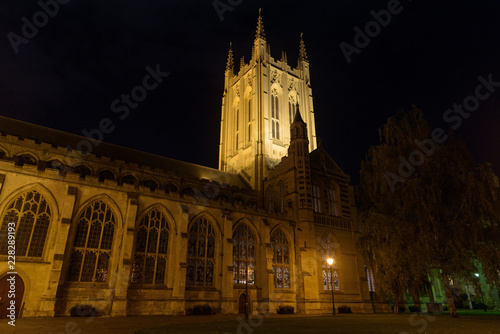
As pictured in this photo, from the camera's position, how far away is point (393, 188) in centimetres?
2047

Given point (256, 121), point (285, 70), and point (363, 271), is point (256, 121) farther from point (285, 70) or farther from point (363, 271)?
point (363, 271)

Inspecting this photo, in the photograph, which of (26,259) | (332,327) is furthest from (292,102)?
(332,327)

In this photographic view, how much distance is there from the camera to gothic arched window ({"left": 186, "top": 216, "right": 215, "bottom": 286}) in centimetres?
2269

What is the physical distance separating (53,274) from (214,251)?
34.5 ft

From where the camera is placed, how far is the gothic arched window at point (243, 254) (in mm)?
24734

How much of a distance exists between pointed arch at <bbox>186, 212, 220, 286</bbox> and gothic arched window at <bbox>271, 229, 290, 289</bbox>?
5549 millimetres

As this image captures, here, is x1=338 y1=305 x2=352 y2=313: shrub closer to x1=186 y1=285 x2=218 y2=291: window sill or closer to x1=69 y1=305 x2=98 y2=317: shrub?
x1=186 y1=285 x2=218 y2=291: window sill

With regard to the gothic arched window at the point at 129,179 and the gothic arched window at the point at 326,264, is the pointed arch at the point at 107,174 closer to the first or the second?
the gothic arched window at the point at 129,179

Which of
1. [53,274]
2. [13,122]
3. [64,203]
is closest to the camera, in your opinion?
[53,274]

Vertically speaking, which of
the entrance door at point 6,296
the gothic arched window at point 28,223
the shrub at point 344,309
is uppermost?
the gothic arched window at point 28,223

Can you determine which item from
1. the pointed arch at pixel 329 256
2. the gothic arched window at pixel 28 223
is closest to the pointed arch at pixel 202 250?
the gothic arched window at pixel 28 223

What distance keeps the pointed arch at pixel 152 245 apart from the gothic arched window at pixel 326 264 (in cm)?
1389

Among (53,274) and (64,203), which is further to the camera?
(64,203)

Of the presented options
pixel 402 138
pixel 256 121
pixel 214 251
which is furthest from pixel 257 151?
pixel 402 138
